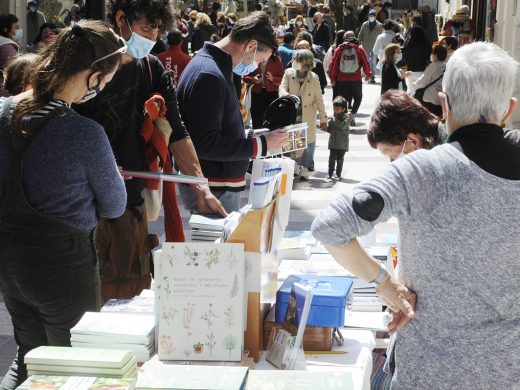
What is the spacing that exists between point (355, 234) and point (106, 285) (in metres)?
2.12

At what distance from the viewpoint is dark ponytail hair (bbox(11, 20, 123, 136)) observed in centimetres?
330

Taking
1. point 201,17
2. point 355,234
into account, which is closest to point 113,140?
point 355,234

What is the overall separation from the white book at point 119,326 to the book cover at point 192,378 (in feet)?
1.51

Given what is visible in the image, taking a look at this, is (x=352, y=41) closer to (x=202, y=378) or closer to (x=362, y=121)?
(x=362, y=121)

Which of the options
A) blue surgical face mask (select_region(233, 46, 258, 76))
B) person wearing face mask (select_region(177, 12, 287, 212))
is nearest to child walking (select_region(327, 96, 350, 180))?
blue surgical face mask (select_region(233, 46, 258, 76))

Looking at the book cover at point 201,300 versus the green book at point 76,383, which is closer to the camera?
the green book at point 76,383

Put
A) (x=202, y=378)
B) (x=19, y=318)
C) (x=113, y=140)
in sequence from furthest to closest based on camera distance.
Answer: (x=113, y=140)
(x=19, y=318)
(x=202, y=378)

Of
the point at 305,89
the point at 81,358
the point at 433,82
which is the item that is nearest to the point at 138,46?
the point at 81,358

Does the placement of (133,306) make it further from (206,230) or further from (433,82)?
(433,82)

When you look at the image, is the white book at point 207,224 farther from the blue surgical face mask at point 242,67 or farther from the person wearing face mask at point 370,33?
the person wearing face mask at point 370,33

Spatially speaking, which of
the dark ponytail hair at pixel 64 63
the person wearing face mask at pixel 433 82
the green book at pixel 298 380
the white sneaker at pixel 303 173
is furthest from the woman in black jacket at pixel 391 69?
the green book at pixel 298 380

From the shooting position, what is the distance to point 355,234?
250 cm

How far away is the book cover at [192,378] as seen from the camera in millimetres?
2400

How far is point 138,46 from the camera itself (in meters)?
4.29
